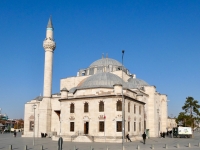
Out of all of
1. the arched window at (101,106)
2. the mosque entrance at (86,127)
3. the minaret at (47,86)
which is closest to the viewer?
the arched window at (101,106)

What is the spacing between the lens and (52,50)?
42750 mm

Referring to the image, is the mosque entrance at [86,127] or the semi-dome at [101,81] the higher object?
the semi-dome at [101,81]

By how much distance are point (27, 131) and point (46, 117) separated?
21.7 ft

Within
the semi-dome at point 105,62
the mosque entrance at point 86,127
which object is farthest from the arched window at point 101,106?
the semi-dome at point 105,62

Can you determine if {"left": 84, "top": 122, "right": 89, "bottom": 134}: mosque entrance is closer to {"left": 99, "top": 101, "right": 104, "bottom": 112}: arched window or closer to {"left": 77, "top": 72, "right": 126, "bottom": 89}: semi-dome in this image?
{"left": 99, "top": 101, "right": 104, "bottom": 112}: arched window

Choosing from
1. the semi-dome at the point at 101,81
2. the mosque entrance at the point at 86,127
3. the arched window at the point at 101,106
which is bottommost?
the mosque entrance at the point at 86,127

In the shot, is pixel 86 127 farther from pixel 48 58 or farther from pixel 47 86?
pixel 48 58

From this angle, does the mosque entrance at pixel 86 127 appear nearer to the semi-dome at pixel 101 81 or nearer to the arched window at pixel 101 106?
the arched window at pixel 101 106

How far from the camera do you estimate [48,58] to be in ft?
138

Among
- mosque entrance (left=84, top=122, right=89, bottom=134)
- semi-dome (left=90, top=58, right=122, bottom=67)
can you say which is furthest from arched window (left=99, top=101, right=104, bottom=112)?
semi-dome (left=90, top=58, right=122, bottom=67)

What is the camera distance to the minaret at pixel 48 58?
4119 centimetres

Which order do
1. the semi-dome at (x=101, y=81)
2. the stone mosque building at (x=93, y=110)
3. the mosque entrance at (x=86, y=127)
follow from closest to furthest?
the stone mosque building at (x=93, y=110)
the mosque entrance at (x=86, y=127)
the semi-dome at (x=101, y=81)

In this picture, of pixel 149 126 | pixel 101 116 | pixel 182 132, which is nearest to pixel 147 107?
pixel 149 126

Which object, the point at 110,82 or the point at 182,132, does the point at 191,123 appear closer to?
the point at 182,132
